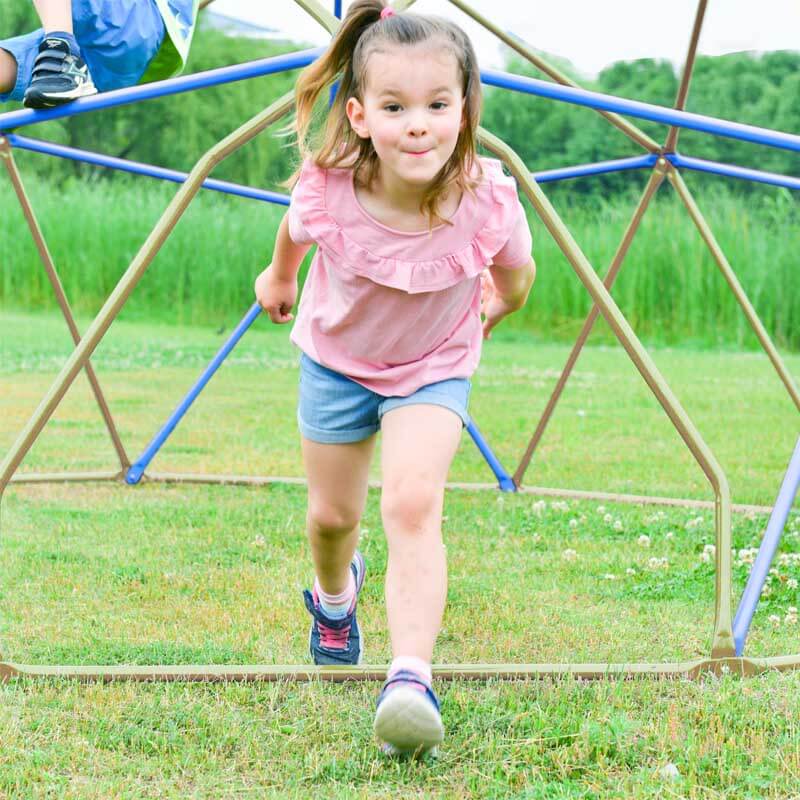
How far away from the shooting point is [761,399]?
8297 mm

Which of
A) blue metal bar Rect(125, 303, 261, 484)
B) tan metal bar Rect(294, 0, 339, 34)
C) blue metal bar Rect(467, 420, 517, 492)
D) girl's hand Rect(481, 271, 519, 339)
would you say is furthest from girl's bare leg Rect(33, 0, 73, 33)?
blue metal bar Rect(467, 420, 517, 492)

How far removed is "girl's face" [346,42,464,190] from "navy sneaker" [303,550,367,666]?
0.90 metres

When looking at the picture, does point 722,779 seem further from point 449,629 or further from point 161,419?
point 161,419

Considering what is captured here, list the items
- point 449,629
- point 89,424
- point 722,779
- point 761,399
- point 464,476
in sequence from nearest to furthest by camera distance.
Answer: point 722,779 < point 449,629 < point 464,476 < point 89,424 < point 761,399

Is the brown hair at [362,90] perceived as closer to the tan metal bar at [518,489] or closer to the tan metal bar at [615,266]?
the tan metal bar at [615,266]

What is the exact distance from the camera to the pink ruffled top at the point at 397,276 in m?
2.37

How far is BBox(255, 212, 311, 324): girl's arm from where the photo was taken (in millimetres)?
2566

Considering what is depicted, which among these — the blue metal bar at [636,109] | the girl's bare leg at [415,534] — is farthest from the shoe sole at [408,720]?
the blue metal bar at [636,109]

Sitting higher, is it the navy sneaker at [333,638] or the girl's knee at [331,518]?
the girl's knee at [331,518]

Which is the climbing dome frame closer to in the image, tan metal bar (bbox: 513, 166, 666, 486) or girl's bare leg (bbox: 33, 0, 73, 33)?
girl's bare leg (bbox: 33, 0, 73, 33)

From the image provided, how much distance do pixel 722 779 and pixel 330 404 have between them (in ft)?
3.16

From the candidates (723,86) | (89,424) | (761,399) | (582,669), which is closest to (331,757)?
(582,669)

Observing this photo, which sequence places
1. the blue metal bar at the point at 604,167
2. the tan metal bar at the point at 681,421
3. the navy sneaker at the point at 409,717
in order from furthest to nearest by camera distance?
the blue metal bar at the point at 604,167
the tan metal bar at the point at 681,421
the navy sneaker at the point at 409,717

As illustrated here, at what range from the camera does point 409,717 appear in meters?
2.03
